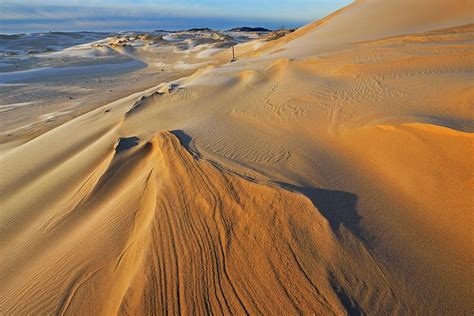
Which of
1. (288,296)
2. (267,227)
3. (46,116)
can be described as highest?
(267,227)

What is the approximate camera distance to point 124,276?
2865mm

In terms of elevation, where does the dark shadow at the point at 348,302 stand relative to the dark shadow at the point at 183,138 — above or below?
below

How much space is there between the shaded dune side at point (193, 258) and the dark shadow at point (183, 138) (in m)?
0.85

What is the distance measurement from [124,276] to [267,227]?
4.95 feet

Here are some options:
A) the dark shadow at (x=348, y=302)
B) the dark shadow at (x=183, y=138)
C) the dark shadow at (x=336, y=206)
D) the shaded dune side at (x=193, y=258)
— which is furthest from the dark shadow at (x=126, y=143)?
the dark shadow at (x=348, y=302)

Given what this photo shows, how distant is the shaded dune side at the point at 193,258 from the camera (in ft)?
8.05

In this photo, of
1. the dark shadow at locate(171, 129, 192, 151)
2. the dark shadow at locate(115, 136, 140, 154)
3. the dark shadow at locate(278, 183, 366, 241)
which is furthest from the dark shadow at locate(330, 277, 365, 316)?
the dark shadow at locate(115, 136, 140, 154)

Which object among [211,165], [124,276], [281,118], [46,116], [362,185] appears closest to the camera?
[124,276]

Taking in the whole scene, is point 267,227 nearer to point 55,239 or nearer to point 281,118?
point 55,239

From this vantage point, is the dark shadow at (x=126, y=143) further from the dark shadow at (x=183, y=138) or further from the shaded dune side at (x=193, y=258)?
the shaded dune side at (x=193, y=258)

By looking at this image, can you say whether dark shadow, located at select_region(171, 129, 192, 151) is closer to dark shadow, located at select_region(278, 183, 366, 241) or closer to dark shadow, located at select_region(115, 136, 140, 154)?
dark shadow, located at select_region(115, 136, 140, 154)

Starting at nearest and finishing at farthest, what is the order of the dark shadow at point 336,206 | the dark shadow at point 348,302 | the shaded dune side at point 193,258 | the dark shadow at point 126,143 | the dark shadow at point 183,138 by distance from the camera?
the dark shadow at point 348,302, the shaded dune side at point 193,258, the dark shadow at point 336,206, the dark shadow at point 183,138, the dark shadow at point 126,143

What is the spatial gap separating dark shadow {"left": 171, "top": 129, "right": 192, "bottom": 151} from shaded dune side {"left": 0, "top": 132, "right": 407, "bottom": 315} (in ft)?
2.79

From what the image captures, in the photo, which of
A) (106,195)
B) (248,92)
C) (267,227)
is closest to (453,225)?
(267,227)
